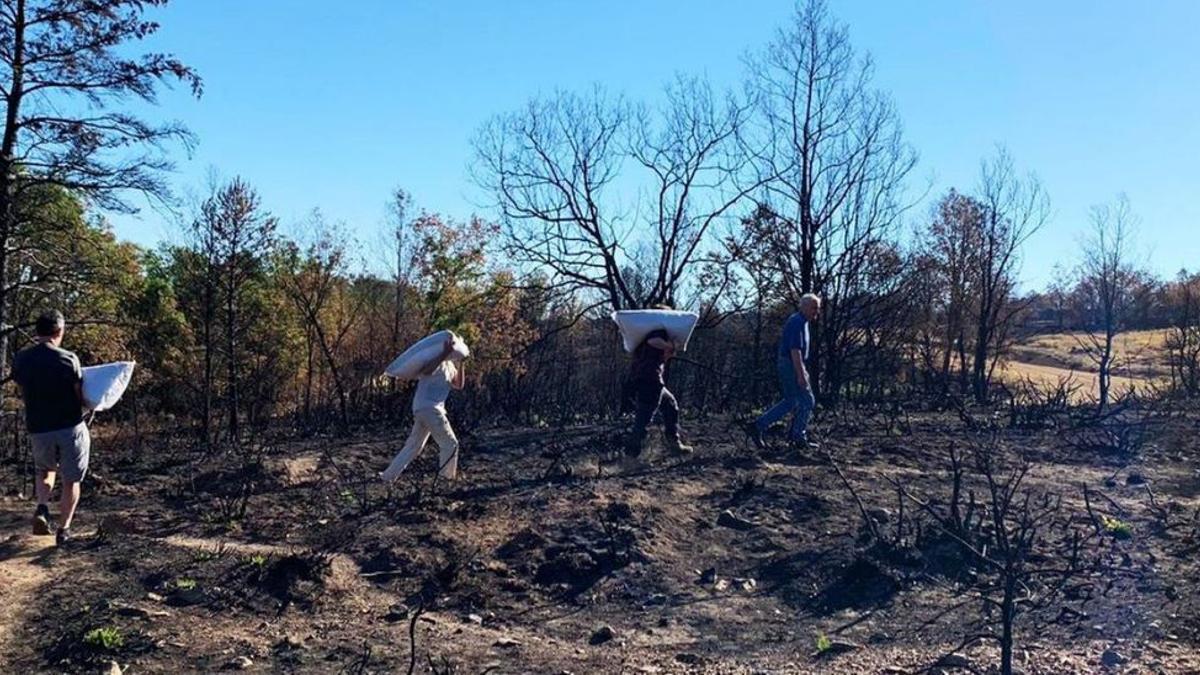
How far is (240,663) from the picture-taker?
4777 millimetres

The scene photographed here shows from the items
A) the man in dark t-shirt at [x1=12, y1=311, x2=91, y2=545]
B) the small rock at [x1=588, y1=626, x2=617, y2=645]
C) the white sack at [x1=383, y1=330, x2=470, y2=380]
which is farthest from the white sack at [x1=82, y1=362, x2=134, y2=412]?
the small rock at [x1=588, y1=626, x2=617, y2=645]

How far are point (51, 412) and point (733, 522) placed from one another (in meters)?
4.95

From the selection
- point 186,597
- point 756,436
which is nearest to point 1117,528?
point 756,436

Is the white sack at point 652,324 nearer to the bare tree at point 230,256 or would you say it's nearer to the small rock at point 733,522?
the small rock at point 733,522

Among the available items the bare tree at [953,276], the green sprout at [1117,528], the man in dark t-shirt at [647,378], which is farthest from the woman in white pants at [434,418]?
the bare tree at [953,276]

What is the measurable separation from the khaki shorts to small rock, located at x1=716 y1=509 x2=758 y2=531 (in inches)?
183

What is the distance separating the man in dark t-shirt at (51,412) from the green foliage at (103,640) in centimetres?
230

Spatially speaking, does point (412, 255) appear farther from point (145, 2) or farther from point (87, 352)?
point (145, 2)

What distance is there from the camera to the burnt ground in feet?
16.1

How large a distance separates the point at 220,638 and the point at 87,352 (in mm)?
25224

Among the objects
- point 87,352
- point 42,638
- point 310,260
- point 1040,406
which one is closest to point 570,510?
point 42,638

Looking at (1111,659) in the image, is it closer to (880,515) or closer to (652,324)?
(880,515)

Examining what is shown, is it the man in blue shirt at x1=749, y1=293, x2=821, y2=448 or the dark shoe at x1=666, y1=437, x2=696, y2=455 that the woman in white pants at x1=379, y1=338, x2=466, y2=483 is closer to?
the dark shoe at x1=666, y1=437, x2=696, y2=455

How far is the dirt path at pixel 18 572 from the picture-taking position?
527cm
